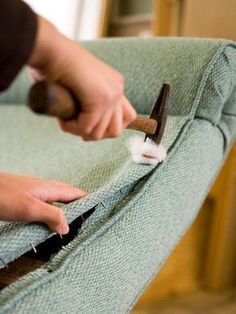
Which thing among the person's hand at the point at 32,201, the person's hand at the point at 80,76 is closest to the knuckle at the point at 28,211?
the person's hand at the point at 32,201

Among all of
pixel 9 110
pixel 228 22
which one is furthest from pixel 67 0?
pixel 9 110

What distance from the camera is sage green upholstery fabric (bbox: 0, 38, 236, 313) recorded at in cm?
45

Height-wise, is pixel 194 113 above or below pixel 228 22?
below

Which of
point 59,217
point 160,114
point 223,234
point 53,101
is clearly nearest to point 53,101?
point 53,101

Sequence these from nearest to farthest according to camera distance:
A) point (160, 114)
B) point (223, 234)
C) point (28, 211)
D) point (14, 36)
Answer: point (14, 36) < point (28, 211) < point (160, 114) < point (223, 234)

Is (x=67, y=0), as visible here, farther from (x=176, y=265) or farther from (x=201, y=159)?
(x=201, y=159)

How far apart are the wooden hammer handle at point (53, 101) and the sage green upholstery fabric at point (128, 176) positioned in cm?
16

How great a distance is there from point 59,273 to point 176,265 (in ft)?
3.44

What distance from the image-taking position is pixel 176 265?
142cm

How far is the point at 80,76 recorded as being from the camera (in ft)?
1.24

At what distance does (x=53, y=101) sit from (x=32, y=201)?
17 centimetres

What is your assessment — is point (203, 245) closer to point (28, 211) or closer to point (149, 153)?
point (149, 153)

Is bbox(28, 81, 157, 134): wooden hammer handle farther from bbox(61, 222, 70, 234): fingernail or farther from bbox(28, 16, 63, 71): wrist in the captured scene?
bbox(61, 222, 70, 234): fingernail

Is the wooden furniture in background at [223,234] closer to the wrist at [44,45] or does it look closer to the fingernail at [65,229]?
the fingernail at [65,229]
